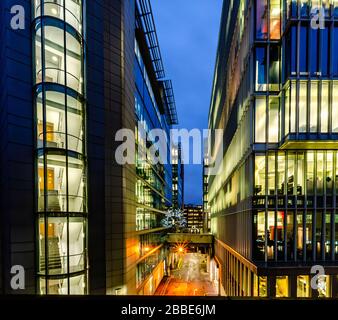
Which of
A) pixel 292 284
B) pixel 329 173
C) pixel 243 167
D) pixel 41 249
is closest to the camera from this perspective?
pixel 41 249

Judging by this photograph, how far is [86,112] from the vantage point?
16.5 metres

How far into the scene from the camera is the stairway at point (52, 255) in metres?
13.7

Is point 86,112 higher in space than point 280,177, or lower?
higher

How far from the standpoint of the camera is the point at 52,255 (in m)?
14.0

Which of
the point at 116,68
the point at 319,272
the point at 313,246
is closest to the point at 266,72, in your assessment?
the point at 116,68

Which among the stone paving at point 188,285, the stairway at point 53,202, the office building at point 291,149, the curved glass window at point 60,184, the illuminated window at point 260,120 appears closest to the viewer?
the curved glass window at point 60,184

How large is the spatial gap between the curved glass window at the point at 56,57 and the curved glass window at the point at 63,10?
2.67ft

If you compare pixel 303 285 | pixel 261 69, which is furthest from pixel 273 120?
pixel 303 285

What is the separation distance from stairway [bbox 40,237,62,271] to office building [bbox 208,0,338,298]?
11.8m

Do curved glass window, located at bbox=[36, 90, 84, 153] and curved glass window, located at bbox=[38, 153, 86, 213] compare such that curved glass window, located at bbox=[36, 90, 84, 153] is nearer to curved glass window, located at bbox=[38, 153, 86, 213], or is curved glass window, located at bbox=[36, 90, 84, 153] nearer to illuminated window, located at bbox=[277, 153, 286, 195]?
curved glass window, located at bbox=[38, 153, 86, 213]

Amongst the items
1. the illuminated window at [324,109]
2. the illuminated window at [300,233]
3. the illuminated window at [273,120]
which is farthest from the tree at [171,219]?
the illuminated window at [324,109]

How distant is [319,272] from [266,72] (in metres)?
13.4

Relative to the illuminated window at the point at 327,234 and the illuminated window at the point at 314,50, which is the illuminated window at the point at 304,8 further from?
the illuminated window at the point at 327,234

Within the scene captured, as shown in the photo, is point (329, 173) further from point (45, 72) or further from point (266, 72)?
point (45, 72)
